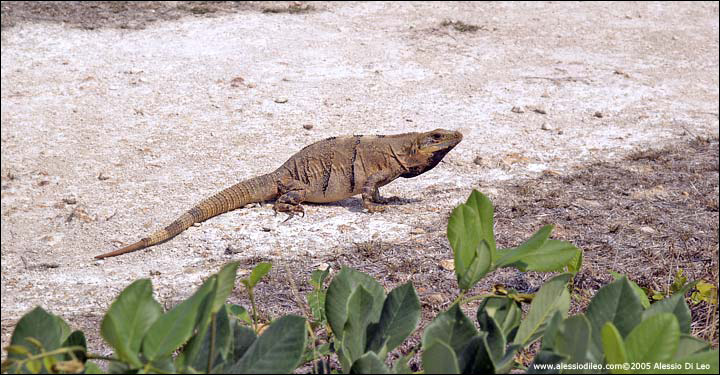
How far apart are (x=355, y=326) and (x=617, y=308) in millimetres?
479

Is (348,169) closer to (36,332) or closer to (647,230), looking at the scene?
(647,230)

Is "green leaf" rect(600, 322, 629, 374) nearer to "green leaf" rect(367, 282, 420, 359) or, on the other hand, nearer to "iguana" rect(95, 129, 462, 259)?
"green leaf" rect(367, 282, 420, 359)

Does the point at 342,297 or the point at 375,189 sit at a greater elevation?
the point at 342,297

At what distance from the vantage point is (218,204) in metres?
5.86

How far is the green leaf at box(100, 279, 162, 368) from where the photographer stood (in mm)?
1146

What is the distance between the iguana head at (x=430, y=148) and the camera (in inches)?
241

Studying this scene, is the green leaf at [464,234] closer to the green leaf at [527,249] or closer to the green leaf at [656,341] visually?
the green leaf at [527,249]

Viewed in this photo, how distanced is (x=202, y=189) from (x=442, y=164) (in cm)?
215

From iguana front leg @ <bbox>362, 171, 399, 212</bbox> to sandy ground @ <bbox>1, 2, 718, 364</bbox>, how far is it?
0.19 m

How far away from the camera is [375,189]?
243 inches

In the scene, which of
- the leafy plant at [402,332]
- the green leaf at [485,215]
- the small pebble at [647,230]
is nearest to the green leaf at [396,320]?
the leafy plant at [402,332]

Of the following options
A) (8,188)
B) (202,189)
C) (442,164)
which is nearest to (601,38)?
(442,164)

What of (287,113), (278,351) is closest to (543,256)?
(278,351)

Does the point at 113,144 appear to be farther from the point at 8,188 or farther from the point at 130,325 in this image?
the point at 130,325
